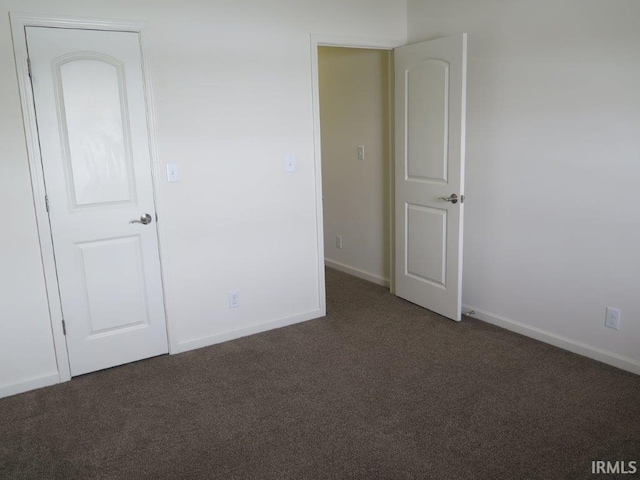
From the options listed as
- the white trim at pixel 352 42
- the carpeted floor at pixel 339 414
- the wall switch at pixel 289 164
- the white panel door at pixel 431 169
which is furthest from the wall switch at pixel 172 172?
the white panel door at pixel 431 169

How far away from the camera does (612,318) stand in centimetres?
313

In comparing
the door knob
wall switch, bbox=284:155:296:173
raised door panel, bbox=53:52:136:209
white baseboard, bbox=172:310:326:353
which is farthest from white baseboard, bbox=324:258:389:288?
raised door panel, bbox=53:52:136:209

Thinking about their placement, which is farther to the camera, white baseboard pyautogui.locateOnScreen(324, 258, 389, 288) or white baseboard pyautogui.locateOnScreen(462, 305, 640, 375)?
white baseboard pyautogui.locateOnScreen(324, 258, 389, 288)

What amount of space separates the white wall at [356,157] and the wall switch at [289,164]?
3.63 feet

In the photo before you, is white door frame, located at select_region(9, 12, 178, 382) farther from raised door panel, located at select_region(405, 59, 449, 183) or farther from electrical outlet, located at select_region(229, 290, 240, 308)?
raised door panel, located at select_region(405, 59, 449, 183)

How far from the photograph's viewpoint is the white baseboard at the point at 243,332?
11.8 feet

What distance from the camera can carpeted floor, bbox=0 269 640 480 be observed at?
2.36 metres

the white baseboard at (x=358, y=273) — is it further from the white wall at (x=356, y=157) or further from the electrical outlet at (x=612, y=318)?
the electrical outlet at (x=612, y=318)

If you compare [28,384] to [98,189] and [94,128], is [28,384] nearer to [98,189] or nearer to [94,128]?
[98,189]

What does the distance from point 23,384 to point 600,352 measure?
3392mm

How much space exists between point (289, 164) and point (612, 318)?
2.27 m

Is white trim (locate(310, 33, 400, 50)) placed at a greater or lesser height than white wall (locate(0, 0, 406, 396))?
greater

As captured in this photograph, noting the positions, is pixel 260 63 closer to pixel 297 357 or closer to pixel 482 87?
pixel 482 87

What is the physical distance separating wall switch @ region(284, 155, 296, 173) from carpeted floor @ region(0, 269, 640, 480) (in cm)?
118
